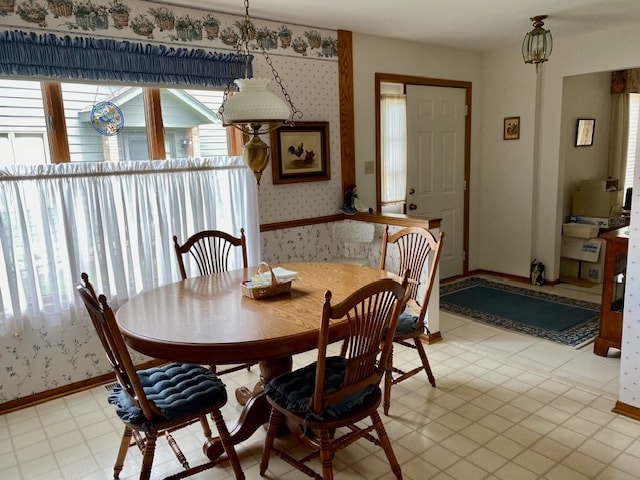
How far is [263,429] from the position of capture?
8.11ft

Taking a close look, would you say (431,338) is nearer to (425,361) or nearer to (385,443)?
(425,361)

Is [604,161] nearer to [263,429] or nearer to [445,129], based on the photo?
[445,129]

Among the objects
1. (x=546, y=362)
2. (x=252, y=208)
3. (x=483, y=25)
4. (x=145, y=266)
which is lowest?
(x=546, y=362)

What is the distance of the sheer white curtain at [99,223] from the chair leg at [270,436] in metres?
1.48

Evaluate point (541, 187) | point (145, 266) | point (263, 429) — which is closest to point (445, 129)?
point (541, 187)

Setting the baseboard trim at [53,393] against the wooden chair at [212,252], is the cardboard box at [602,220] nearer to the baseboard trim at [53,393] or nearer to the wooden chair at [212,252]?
the wooden chair at [212,252]

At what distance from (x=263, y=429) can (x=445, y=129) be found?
3.54 metres

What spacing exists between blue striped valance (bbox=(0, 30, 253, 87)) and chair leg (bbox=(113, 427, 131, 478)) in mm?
1954

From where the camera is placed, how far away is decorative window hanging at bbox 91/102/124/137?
9.59ft

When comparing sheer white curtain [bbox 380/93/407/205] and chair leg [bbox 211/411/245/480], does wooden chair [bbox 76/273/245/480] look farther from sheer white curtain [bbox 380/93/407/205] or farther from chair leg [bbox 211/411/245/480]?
sheer white curtain [bbox 380/93/407/205]

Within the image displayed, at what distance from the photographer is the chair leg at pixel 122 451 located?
6.70 ft

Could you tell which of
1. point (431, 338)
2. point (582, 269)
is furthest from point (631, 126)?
point (431, 338)

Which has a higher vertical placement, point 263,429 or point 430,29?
point 430,29

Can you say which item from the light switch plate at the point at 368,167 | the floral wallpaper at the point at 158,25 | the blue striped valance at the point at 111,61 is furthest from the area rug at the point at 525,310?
the blue striped valance at the point at 111,61
